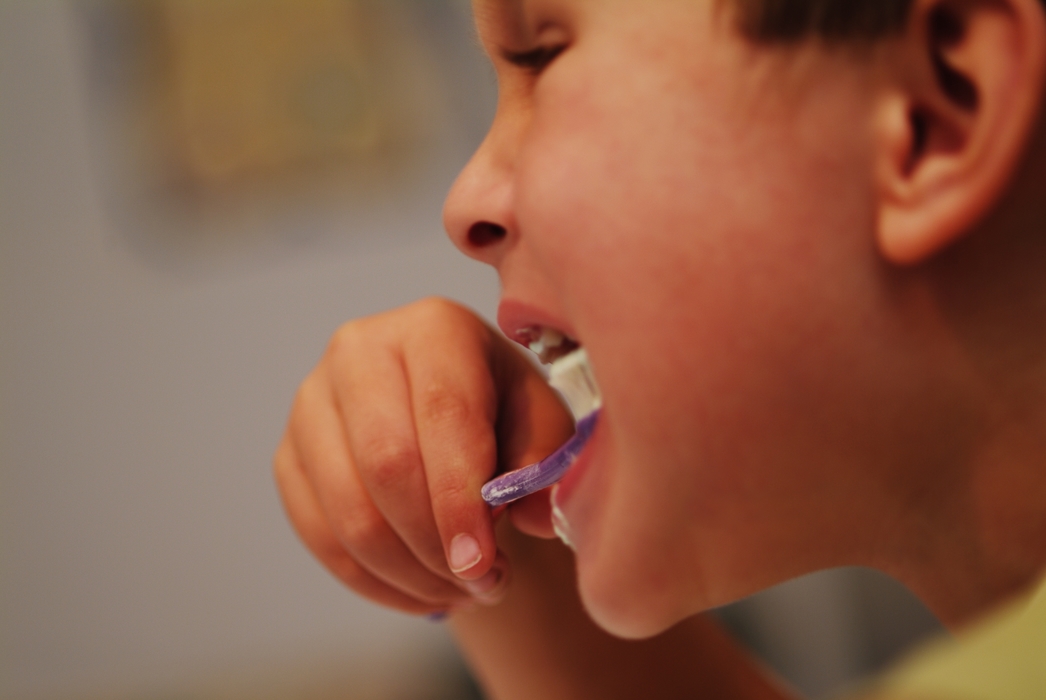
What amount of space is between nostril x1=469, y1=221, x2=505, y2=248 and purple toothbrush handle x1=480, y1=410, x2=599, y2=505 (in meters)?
0.11

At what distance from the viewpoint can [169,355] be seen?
1.23 metres

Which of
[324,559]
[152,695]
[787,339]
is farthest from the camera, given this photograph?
[152,695]

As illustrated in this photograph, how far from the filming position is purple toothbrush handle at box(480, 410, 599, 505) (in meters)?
0.46

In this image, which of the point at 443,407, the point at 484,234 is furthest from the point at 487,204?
the point at 443,407

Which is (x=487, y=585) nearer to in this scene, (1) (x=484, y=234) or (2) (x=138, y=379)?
(1) (x=484, y=234)

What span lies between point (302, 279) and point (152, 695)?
64 cm

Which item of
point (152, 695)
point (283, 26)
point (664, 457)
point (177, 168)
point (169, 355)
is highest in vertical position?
point (283, 26)

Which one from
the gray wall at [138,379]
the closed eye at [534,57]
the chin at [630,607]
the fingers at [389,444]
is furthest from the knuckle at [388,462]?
the gray wall at [138,379]

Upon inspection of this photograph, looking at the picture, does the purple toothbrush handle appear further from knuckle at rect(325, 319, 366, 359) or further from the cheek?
knuckle at rect(325, 319, 366, 359)

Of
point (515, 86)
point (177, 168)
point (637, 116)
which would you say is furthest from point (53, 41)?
point (637, 116)

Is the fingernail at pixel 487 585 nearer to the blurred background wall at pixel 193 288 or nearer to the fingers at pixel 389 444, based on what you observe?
the fingers at pixel 389 444

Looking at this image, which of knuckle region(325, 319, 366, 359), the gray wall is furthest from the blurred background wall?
knuckle region(325, 319, 366, 359)

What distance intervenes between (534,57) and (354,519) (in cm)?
29

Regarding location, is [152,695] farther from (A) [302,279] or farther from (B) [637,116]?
(B) [637,116]
